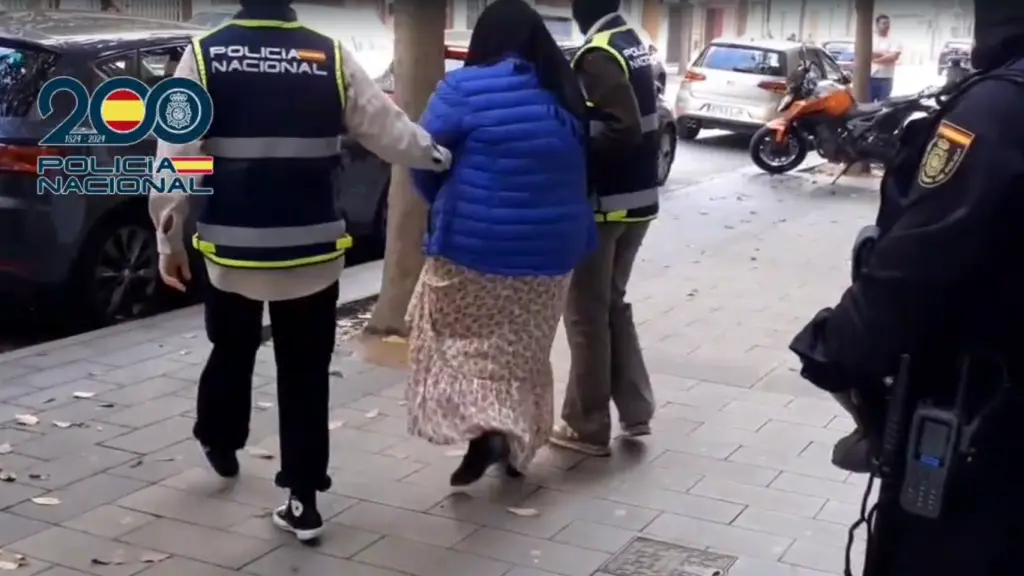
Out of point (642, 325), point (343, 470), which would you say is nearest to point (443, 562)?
point (343, 470)

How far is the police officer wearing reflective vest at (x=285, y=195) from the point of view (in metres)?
3.87

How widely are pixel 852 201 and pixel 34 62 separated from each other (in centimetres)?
899

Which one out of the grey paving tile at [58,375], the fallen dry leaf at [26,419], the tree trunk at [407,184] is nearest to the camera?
the fallen dry leaf at [26,419]

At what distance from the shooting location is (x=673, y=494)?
15.6 ft

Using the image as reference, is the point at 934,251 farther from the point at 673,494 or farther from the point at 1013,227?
the point at 673,494

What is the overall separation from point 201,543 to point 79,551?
0.38 meters

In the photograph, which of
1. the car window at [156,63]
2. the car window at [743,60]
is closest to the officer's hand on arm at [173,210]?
the car window at [156,63]

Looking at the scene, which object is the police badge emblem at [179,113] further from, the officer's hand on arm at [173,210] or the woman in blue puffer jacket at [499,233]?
the woman in blue puffer jacket at [499,233]

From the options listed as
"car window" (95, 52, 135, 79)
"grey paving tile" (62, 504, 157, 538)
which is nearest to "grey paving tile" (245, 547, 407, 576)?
"grey paving tile" (62, 504, 157, 538)

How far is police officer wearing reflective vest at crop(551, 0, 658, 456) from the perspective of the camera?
466cm

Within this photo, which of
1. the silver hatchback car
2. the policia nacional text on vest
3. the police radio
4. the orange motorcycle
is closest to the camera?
the police radio

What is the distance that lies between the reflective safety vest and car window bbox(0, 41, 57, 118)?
3.06 metres

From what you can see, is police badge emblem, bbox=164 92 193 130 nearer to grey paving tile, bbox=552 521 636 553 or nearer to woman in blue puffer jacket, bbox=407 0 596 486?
woman in blue puffer jacket, bbox=407 0 596 486

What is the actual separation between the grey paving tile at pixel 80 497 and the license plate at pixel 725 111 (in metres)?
14.0
